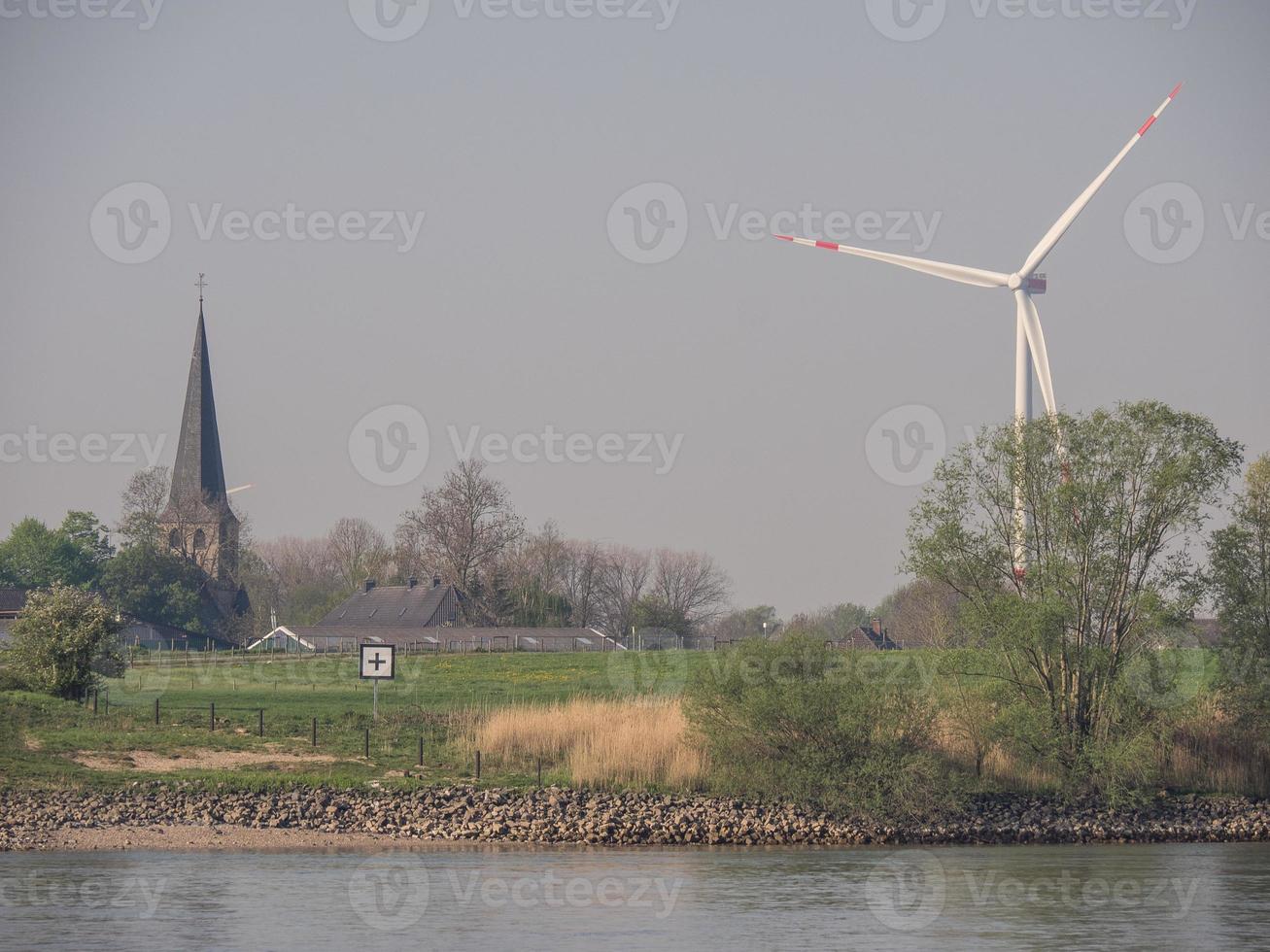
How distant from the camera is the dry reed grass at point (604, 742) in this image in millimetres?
45188

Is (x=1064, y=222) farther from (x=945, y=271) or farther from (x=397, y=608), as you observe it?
(x=397, y=608)

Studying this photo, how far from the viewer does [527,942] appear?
95.4 ft

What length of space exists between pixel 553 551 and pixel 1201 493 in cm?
8600

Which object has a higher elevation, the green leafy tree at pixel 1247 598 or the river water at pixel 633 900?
the green leafy tree at pixel 1247 598

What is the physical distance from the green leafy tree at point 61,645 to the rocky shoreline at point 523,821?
14.5 metres

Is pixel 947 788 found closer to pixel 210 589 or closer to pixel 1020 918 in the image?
pixel 1020 918

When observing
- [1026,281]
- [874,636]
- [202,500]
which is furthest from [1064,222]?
[202,500]

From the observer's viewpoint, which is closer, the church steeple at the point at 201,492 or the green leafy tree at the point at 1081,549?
the green leafy tree at the point at 1081,549

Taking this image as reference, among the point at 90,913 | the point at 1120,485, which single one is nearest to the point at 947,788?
the point at 1120,485

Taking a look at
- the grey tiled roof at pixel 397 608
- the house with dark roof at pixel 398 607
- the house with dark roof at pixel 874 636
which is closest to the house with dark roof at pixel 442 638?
the house with dark roof at pixel 398 607

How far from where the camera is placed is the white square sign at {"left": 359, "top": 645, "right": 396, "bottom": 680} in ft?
183

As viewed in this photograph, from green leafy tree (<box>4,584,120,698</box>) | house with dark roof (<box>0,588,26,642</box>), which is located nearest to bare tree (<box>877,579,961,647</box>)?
green leafy tree (<box>4,584,120,698</box>)

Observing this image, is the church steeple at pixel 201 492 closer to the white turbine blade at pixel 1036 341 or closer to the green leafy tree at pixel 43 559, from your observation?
the green leafy tree at pixel 43 559

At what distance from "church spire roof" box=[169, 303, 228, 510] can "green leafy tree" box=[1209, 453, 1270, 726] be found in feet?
411
